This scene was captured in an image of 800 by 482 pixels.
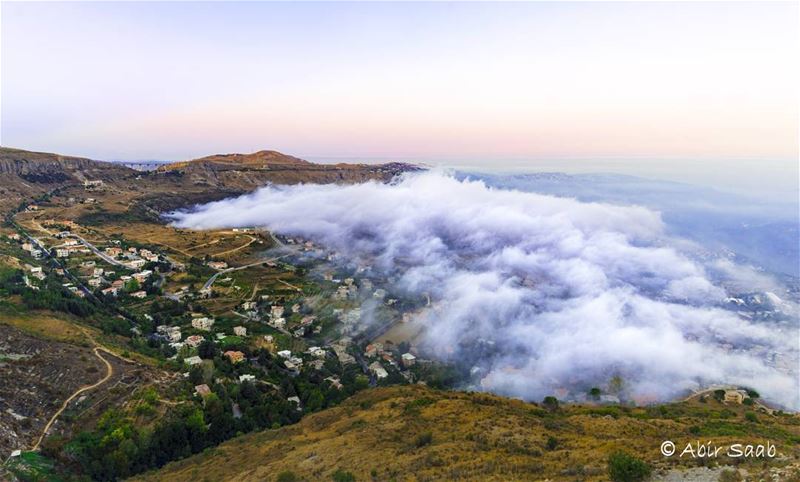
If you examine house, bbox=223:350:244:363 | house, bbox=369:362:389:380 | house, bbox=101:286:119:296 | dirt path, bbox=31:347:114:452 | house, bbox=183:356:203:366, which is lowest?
house, bbox=369:362:389:380

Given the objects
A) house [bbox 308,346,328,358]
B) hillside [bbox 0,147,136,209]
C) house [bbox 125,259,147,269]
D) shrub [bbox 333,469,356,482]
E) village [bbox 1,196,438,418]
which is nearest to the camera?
shrub [bbox 333,469,356,482]

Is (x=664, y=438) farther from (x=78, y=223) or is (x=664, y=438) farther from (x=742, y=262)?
(x=742, y=262)

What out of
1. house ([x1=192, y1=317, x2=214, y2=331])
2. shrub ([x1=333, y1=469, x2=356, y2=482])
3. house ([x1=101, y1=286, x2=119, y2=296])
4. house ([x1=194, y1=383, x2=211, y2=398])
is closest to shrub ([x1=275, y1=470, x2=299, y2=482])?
shrub ([x1=333, y1=469, x2=356, y2=482])

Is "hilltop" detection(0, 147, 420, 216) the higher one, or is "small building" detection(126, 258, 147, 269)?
"hilltop" detection(0, 147, 420, 216)

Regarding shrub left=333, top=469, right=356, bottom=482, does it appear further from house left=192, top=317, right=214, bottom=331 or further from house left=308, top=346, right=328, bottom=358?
house left=192, top=317, right=214, bottom=331

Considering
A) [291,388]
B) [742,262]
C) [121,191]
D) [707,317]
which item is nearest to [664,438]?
[291,388]

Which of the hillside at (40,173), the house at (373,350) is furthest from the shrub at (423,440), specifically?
the hillside at (40,173)

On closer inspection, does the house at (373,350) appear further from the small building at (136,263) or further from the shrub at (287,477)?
the small building at (136,263)
